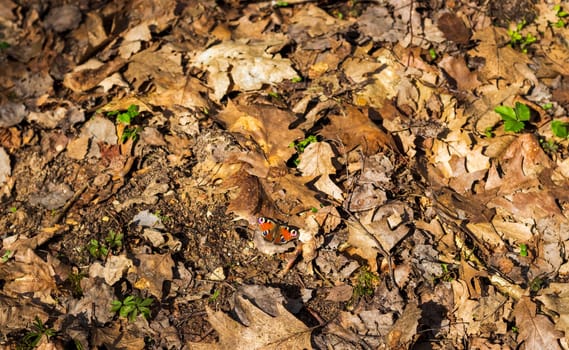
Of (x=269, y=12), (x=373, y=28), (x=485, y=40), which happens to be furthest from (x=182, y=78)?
(x=485, y=40)

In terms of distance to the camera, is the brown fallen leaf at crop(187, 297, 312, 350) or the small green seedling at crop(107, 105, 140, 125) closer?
the brown fallen leaf at crop(187, 297, 312, 350)

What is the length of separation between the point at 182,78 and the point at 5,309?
2184 millimetres

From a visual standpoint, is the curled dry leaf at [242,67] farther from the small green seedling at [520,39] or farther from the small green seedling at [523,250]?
A: the small green seedling at [523,250]

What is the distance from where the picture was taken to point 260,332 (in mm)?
3020

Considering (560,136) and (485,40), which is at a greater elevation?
(485,40)

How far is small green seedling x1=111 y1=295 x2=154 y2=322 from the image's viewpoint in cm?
321

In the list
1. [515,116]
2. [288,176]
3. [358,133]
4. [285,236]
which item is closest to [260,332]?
[285,236]

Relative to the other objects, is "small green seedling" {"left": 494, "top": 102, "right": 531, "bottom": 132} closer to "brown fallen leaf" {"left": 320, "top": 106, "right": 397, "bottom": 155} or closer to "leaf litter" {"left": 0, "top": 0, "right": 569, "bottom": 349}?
"leaf litter" {"left": 0, "top": 0, "right": 569, "bottom": 349}

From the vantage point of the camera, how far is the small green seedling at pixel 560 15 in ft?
15.3

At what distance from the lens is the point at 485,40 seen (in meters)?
4.53

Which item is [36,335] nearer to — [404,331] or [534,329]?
[404,331]

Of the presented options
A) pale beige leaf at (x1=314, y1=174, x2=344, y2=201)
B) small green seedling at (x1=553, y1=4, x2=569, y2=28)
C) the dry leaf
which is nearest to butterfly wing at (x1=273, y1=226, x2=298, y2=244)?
pale beige leaf at (x1=314, y1=174, x2=344, y2=201)

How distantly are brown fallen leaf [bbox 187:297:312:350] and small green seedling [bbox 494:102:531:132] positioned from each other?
227 centimetres

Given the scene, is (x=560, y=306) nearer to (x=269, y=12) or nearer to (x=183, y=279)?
(x=183, y=279)
